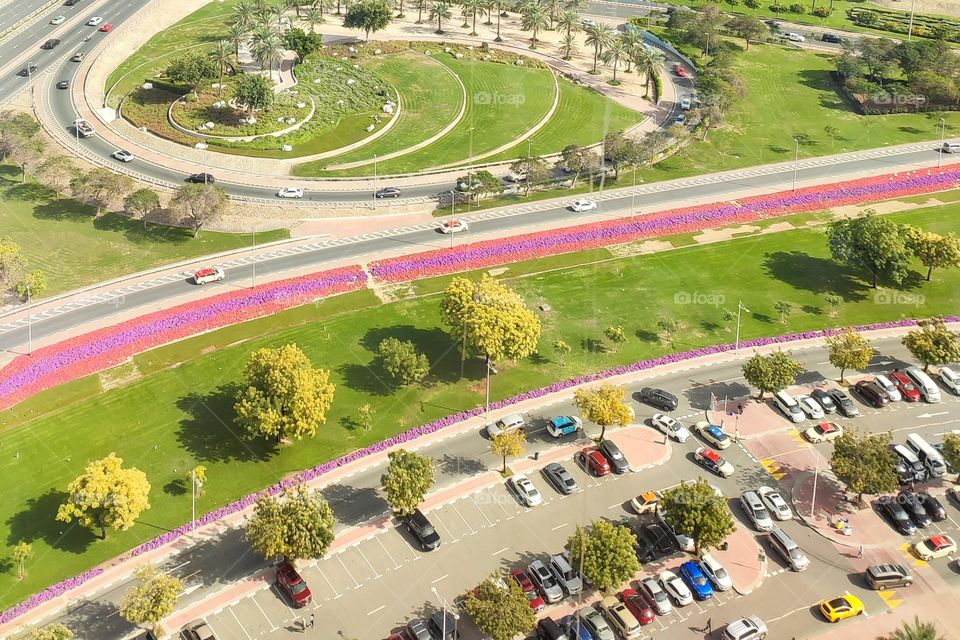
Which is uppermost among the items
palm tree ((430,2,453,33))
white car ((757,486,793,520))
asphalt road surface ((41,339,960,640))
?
palm tree ((430,2,453,33))

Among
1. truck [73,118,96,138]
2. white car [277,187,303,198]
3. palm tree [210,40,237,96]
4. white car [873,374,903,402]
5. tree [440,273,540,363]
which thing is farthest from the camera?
palm tree [210,40,237,96]

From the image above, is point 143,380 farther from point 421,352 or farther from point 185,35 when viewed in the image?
point 185,35

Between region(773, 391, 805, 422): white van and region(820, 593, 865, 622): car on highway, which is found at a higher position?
region(773, 391, 805, 422): white van

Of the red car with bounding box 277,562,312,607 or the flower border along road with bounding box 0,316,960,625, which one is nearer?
the red car with bounding box 277,562,312,607

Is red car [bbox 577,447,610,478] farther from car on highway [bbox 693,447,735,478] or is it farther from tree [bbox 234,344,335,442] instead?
tree [bbox 234,344,335,442]

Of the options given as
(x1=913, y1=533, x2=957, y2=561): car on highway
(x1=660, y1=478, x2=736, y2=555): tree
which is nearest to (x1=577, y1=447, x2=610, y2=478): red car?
(x1=660, y1=478, x2=736, y2=555): tree

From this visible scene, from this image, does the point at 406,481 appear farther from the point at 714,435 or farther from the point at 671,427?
the point at 714,435
